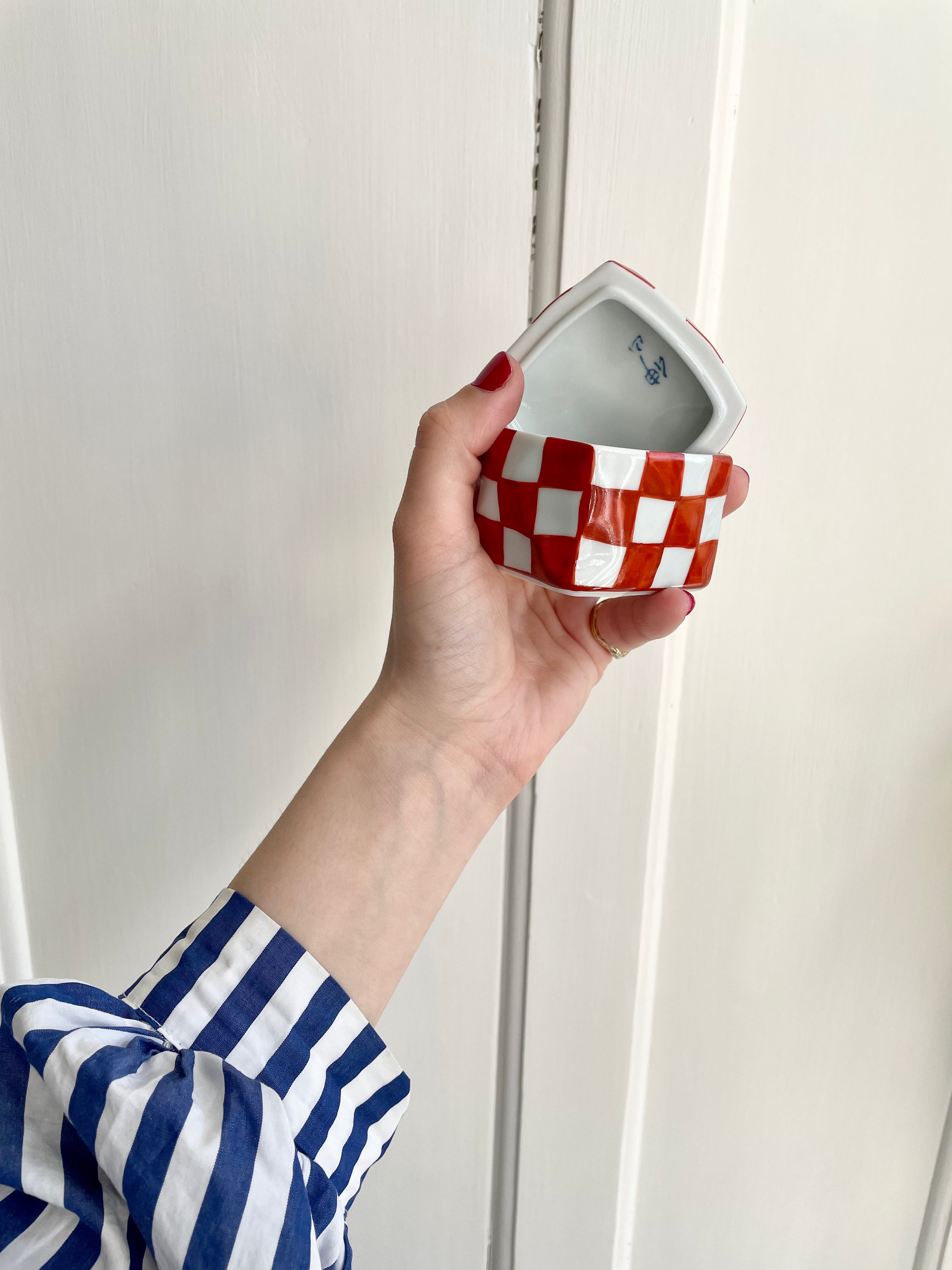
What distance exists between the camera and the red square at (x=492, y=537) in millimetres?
400

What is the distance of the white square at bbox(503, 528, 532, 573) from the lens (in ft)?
1.25

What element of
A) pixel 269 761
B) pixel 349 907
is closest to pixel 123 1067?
pixel 349 907

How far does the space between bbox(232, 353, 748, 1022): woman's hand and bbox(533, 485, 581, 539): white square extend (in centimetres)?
5

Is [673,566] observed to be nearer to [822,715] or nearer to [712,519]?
[712,519]

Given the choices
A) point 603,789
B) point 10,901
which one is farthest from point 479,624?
point 10,901

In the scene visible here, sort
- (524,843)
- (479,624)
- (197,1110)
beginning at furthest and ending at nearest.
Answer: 1. (524,843)
2. (479,624)
3. (197,1110)

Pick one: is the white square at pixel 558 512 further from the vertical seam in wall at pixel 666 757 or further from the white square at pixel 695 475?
the vertical seam in wall at pixel 666 757

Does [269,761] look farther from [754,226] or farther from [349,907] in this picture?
[754,226]

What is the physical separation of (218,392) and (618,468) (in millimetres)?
272

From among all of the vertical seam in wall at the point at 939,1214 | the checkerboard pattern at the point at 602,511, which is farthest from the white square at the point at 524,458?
the vertical seam in wall at the point at 939,1214

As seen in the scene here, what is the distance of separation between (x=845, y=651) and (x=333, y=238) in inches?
16.4

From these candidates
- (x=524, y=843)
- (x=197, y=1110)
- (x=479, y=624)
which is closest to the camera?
(x=197, y=1110)

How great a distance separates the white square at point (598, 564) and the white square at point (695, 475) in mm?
43

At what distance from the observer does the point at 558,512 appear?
35cm
